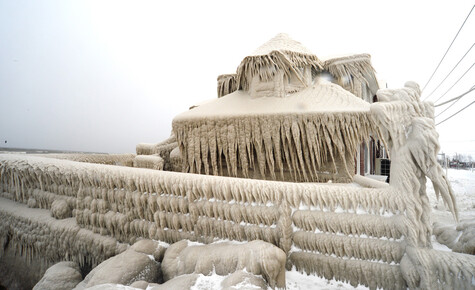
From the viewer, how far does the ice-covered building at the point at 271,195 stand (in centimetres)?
225

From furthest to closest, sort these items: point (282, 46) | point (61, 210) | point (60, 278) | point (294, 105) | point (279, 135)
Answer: point (282, 46), point (294, 105), point (279, 135), point (61, 210), point (60, 278)

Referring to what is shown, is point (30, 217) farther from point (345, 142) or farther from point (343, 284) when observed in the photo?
point (345, 142)

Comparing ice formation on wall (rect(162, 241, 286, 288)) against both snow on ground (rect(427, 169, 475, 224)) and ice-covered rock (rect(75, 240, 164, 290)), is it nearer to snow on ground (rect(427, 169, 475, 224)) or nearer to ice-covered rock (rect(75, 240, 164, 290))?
ice-covered rock (rect(75, 240, 164, 290))

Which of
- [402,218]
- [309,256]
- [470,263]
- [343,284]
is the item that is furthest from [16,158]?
[470,263]

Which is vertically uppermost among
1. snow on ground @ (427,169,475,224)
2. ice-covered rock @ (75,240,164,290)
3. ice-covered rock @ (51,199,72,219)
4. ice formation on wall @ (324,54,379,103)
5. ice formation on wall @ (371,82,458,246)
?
ice formation on wall @ (324,54,379,103)

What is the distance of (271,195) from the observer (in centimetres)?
268

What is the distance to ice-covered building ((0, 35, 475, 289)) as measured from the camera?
7.38ft

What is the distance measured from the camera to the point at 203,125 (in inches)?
230

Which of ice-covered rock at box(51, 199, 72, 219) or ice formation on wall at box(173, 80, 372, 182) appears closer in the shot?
ice-covered rock at box(51, 199, 72, 219)

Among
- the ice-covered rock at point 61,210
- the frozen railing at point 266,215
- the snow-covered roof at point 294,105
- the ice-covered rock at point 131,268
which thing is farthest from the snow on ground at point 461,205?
the ice-covered rock at point 61,210

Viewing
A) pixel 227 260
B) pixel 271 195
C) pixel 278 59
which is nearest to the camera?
pixel 227 260

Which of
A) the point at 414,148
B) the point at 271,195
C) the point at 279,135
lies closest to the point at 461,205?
the point at 279,135

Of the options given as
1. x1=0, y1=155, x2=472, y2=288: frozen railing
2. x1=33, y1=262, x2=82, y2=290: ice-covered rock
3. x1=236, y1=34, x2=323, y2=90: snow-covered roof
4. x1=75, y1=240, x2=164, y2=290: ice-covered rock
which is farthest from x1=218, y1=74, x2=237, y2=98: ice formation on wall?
x1=33, y1=262, x2=82, y2=290: ice-covered rock

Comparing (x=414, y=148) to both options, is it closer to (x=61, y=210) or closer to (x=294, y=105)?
(x=294, y=105)
